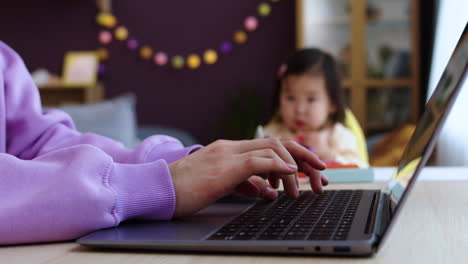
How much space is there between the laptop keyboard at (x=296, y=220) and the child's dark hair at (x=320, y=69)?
182 cm

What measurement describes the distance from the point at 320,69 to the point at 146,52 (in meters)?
2.39

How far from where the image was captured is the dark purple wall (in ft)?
15.5

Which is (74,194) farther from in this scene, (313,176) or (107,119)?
(107,119)

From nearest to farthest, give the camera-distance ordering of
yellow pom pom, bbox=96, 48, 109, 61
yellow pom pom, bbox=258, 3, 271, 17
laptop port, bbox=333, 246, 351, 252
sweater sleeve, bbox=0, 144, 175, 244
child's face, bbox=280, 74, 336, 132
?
laptop port, bbox=333, 246, 351, 252 < sweater sleeve, bbox=0, 144, 175, 244 < child's face, bbox=280, 74, 336, 132 < yellow pom pom, bbox=258, 3, 271, 17 < yellow pom pom, bbox=96, 48, 109, 61

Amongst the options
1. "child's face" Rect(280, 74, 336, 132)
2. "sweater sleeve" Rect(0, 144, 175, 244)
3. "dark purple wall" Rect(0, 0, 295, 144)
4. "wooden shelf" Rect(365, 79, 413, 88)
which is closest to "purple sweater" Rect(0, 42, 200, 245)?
"sweater sleeve" Rect(0, 144, 175, 244)

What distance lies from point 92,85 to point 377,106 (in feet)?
6.89

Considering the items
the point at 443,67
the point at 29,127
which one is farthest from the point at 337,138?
the point at 29,127

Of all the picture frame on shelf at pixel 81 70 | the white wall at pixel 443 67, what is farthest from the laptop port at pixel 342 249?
the picture frame on shelf at pixel 81 70

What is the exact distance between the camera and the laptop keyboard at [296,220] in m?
0.56

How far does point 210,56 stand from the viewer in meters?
4.80

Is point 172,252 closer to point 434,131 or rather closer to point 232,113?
point 434,131

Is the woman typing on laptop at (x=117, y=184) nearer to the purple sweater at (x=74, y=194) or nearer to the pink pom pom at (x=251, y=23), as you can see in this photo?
the purple sweater at (x=74, y=194)

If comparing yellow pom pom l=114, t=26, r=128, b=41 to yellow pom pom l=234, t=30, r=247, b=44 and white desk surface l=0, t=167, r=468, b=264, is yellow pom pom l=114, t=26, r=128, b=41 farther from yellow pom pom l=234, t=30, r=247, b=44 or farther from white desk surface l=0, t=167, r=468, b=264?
white desk surface l=0, t=167, r=468, b=264

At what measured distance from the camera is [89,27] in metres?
4.98
